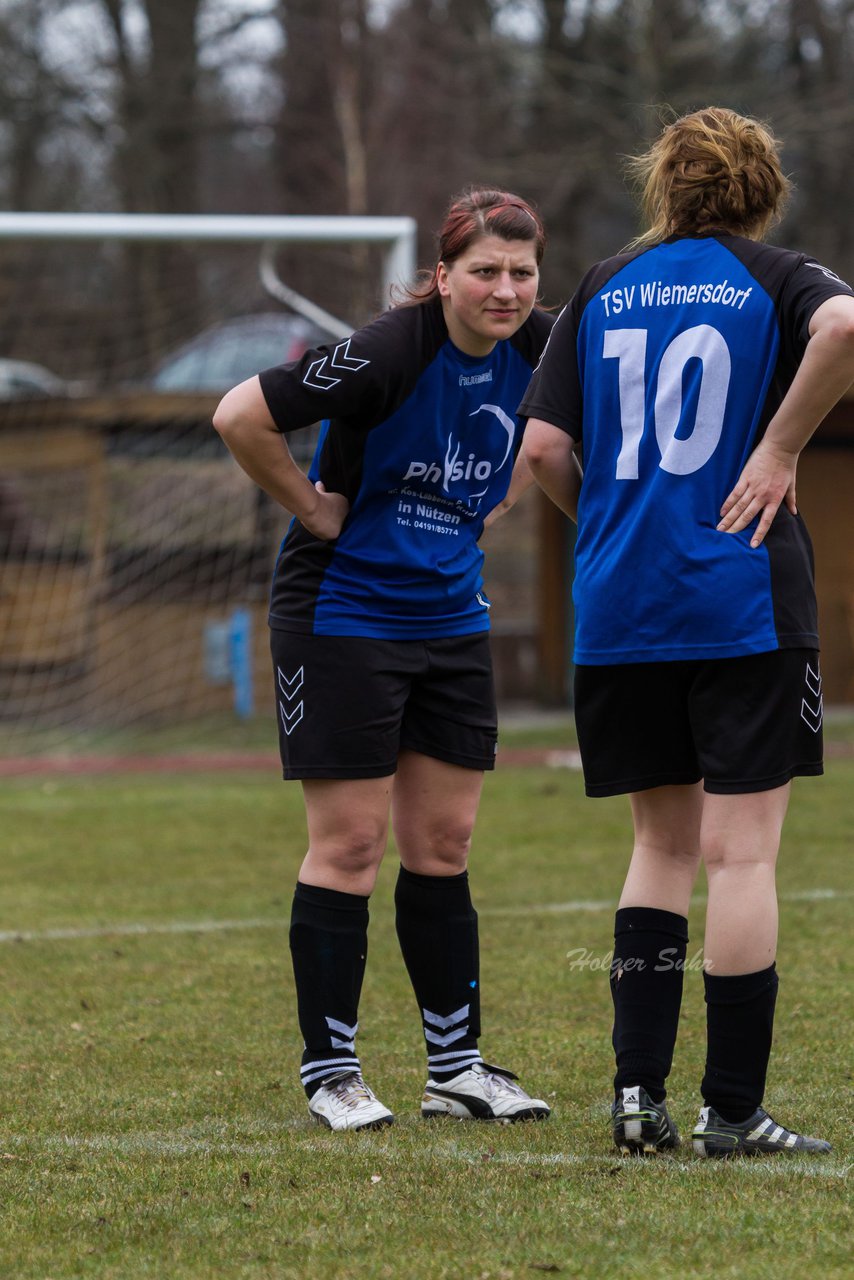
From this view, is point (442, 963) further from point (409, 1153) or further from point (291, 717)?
point (291, 717)

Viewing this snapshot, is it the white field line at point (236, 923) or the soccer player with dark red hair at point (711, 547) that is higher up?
the soccer player with dark red hair at point (711, 547)

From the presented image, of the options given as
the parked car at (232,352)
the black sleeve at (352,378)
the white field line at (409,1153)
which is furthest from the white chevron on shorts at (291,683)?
the parked car at (232,352)

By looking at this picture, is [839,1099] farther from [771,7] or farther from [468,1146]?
[771,7]

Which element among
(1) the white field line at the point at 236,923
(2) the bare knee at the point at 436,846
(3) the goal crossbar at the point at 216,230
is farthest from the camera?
(3) the goal crossbar at the point at 216,230

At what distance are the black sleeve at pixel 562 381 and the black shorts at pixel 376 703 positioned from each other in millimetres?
595

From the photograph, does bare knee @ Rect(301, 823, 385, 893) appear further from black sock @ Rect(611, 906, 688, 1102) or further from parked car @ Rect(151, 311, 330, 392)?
parked car @ Rect(151, 311, 330, 392)

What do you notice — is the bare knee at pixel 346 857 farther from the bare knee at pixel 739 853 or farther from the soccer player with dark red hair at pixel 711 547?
the bare knee at pixel 739 853

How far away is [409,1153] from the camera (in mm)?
3029

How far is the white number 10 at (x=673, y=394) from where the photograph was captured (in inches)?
113

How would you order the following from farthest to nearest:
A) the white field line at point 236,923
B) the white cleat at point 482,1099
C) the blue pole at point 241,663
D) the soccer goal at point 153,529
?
the soccer goal at point 153,529, the blue pole at point 241,663, the white field line at point 236,923, the white cleat at point 482,1099

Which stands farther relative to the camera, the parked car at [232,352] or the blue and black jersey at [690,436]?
the parked car at [232,352]

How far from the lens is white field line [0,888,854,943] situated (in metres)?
5.47

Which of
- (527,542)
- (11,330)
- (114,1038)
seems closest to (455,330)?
(114,1038)

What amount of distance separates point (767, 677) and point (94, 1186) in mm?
1499
